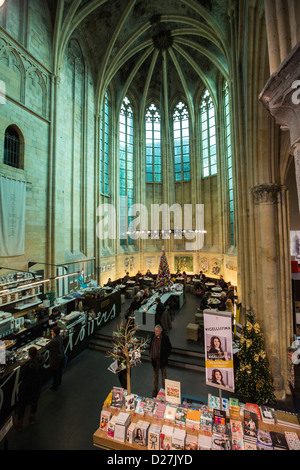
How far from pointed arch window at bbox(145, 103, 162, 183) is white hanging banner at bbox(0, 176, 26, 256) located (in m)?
12.8

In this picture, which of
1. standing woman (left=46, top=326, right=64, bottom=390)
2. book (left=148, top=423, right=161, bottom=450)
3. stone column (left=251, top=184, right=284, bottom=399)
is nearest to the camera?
book (left=148, top=423, right=161, bottom=450)

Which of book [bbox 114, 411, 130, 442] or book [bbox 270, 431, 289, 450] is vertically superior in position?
book [bbox 270, 431, 289, 450]

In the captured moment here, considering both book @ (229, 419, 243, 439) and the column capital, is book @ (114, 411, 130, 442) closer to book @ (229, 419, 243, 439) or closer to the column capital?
book @ (229, 419, 243, 439)

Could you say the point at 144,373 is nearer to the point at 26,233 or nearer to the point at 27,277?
the point at 27,277

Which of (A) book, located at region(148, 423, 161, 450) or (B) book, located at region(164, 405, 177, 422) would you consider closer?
(A) book, located at region(148, 423, 161, 450)

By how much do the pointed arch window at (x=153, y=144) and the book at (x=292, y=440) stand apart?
61.7 ft

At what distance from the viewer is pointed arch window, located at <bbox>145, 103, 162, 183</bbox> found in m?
20.2

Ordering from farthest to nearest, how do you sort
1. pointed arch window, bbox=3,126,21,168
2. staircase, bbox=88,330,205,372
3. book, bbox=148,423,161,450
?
1. pointed arch window, bbox=3,126,21,168
2. staircase, bbox=88,330,205,372
3. book, bbox=148,423,161,450

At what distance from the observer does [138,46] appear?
1581 centimetres

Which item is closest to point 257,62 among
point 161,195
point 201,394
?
point 201,394

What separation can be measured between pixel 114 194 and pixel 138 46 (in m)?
10.5

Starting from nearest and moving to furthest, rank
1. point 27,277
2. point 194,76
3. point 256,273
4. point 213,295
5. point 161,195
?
point 256,273
point 27,277
point 213,295
point 194,76
point 161,195

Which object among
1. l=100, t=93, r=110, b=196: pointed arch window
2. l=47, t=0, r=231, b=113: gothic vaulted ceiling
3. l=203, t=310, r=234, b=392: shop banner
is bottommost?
l=203, t=310, r=234, b=392: shop banner

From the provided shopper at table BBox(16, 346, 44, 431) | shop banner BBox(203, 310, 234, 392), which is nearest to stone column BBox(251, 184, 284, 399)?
shop banner BBox(203, 310, 234, 392)
